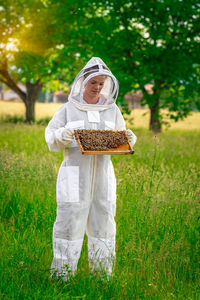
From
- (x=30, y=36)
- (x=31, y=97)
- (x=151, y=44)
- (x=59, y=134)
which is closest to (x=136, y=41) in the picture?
(x=151, y=44)

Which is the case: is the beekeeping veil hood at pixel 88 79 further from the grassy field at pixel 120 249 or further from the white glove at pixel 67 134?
the grassy field at pixel 120 249

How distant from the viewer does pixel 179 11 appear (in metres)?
10.6

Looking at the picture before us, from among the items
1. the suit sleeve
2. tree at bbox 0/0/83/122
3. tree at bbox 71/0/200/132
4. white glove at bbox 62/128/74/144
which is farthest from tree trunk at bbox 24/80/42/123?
white glove at bbox 62/128/74/144

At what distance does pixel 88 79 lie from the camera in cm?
310

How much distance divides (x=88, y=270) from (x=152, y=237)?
41.5 inches

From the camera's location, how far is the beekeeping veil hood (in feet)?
10.4

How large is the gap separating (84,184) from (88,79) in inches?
41.1

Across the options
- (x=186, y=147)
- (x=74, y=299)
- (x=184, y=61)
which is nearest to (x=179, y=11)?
(x=184, y=61)

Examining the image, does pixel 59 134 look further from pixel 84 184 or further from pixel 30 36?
pixel 30 36

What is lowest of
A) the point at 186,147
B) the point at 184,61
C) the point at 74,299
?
the point at 74,299

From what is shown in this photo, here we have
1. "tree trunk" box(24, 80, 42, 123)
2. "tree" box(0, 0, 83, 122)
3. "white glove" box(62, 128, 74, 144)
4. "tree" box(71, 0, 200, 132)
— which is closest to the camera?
"white glove" box(62, 128, 74, 144)

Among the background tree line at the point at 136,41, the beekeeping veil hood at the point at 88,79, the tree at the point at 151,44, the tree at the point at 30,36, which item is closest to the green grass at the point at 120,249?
the beekeeping veil hood at the point at 88,79

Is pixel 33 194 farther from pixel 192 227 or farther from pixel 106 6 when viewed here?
pixel 106 6

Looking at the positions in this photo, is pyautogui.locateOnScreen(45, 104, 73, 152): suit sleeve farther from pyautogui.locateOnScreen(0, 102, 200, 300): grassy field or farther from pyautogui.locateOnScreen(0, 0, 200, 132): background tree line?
pyautogui.locateOnScreen(0, 0, 200, 132): background tree line
